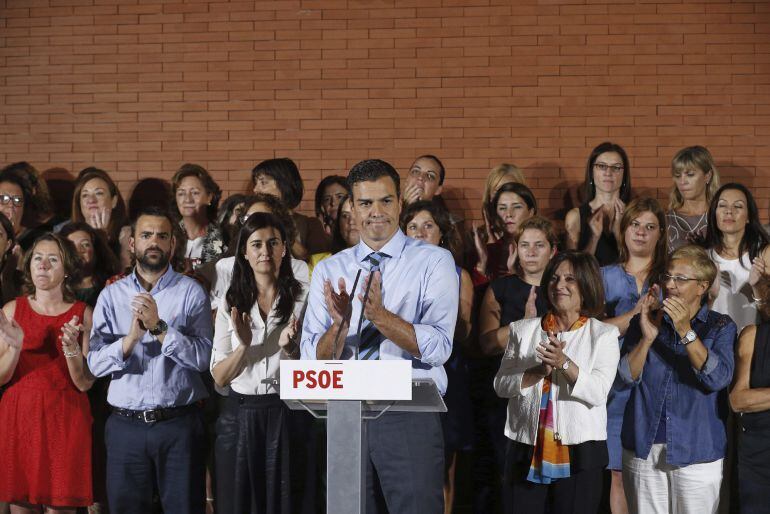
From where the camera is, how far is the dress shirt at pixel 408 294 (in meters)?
3.02

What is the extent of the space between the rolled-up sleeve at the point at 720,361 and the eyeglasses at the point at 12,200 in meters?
4.12

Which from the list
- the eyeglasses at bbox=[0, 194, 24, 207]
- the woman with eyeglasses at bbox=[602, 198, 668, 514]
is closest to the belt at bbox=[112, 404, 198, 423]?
the eyeglasses at bbox=[0, 194, 24, 207]

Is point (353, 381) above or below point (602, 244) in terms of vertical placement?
below

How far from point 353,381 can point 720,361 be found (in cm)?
239

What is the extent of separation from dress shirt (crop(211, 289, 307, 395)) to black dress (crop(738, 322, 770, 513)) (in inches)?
82.5

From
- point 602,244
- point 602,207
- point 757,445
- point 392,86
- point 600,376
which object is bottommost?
point 757,445

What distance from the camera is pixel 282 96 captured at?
6555 mm

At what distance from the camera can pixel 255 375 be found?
13.5 feet

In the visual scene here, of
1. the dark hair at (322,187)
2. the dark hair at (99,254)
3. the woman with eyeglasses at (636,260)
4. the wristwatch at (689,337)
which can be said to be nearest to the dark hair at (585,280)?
the wristwatch at (689,337)

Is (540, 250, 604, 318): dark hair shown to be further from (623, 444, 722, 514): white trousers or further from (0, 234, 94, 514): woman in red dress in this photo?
(0, 234, 94, 514): woman in red dress

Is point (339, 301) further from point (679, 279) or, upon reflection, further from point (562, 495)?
point (679, 279)

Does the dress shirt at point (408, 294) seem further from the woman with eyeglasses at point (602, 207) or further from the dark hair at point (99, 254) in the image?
the woman with eyeglasses at point (602, 207)

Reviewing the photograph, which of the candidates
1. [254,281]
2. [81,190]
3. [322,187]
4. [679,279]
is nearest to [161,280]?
[254,281]

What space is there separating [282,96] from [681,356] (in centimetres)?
361
